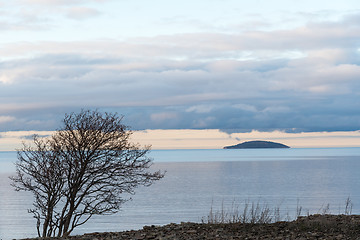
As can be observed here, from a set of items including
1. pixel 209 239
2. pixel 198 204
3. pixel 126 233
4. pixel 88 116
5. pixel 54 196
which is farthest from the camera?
pixel 198 204

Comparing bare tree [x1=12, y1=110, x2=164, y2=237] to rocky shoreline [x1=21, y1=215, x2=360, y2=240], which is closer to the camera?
rocky shoreline [x1=21, y1=215, x2=360, y2=240]

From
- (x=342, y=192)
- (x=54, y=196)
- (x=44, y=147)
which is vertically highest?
(x=44, y=147)

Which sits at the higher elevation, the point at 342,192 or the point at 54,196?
the point at 54,196

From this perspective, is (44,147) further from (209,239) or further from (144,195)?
(144,195)

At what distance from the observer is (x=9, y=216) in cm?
7481

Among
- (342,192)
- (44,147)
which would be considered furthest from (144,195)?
(44,147)

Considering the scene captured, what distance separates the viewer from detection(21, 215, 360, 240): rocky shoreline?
513 inches

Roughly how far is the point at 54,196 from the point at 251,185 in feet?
364

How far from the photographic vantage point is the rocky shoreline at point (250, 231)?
1303 cm

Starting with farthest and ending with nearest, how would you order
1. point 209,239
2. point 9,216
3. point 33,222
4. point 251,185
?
point 251,185
point 9,216
point 33,222
point 209,239

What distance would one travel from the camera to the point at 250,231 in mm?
13711

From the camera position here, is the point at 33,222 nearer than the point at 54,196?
No

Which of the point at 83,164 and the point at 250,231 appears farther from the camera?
the point at 83,164

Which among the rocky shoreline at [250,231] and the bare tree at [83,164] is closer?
the rocky shoreline at [250,231]
